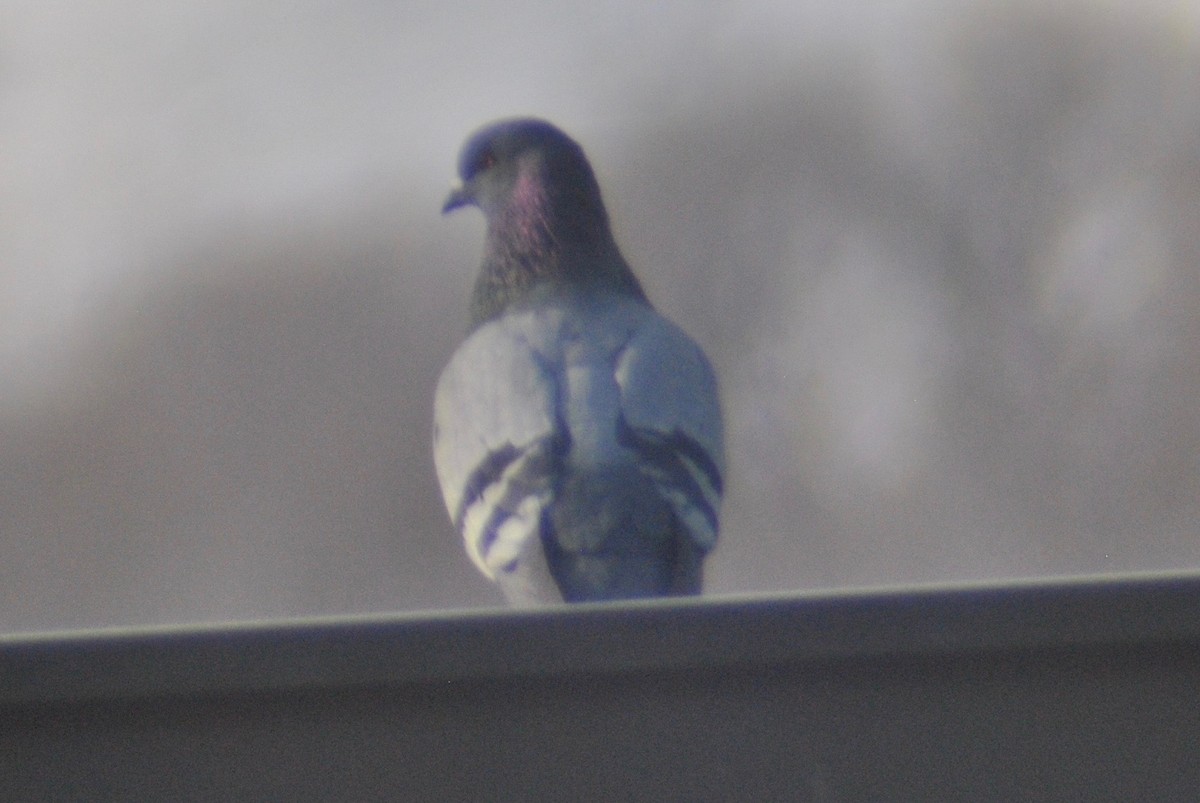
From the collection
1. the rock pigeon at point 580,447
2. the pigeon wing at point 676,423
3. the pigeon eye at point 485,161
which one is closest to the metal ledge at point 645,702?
the rock pigeon at point 580,447

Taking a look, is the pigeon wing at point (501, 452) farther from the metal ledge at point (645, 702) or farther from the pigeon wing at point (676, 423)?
Answer: the metal ledge at point (645, 702)

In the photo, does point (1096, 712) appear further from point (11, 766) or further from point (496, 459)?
point (496, 459)

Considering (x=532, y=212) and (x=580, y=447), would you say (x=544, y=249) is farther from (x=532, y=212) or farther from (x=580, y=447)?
(x=580, y=447)

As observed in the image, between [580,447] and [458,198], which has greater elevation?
[458,198]

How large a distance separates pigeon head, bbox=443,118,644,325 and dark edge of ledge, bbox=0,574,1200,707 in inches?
45.7

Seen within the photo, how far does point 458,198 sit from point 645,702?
135 cm

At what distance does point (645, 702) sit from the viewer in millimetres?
479

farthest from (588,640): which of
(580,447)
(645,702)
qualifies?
(580,447)

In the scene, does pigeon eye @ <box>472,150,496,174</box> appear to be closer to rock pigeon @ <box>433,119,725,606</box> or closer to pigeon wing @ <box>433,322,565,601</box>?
rock pigeon @ <box>433,119,725,606</box>

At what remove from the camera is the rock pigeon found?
1.17 m

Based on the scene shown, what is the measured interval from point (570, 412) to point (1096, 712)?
0.79 metres

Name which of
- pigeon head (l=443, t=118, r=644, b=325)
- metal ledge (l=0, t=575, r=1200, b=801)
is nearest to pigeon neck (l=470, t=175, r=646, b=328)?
pigeon head (l=443, t=118, r=644, b=325)

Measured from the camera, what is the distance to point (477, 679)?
469mm

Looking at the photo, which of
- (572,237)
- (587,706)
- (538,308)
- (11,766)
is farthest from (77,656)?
(572,237)
